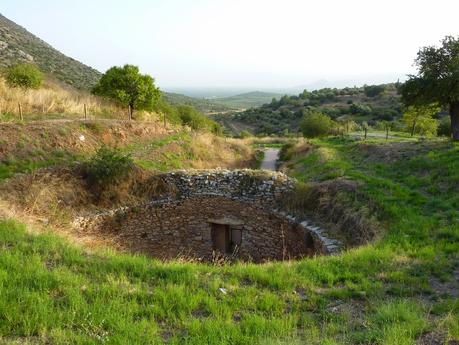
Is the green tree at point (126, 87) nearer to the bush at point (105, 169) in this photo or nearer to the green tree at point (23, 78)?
the green tree at point (23, 78)

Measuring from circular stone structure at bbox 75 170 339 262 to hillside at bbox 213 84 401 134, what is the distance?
33.7m

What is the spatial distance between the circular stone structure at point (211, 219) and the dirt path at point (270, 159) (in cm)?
839

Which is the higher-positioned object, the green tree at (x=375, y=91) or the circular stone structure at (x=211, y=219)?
the green tree at (x=375, y=91)

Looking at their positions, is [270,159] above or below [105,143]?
below

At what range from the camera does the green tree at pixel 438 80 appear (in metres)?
15.4

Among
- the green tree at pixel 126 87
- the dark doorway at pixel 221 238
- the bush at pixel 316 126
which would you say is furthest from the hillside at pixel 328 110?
the dark doorway at pixel 221 238

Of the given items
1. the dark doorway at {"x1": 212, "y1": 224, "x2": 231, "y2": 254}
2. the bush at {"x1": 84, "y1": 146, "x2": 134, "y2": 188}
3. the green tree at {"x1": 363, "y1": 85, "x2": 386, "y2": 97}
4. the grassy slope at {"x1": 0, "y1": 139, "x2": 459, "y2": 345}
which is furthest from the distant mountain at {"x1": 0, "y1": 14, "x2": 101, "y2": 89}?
the green tree at {"x1": 363, "y1": 85, "x2": 386, "y2": 97}

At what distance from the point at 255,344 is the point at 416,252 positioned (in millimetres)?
4263

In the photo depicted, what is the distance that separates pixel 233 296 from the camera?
5.39m

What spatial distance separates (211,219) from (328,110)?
42.3 meters

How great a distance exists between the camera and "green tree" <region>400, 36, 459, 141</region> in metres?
15.4

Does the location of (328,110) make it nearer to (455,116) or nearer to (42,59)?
(42,59)

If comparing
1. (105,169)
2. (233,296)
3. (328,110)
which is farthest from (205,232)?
(328,110)

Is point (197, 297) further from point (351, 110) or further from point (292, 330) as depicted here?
point (351, 110)
